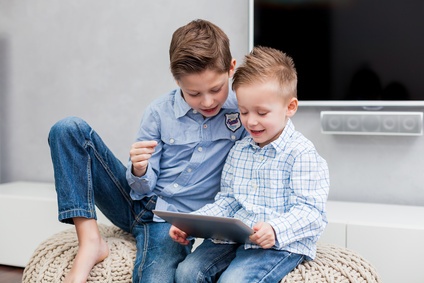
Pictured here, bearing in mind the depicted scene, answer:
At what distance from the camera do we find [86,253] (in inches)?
58.1

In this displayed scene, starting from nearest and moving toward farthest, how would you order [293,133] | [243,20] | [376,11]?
[293,133]
[376,11]
[243,20]

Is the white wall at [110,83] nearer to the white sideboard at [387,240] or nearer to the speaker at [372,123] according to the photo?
the speaker at [372,123]

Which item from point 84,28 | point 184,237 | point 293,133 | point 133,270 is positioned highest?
point 84,28

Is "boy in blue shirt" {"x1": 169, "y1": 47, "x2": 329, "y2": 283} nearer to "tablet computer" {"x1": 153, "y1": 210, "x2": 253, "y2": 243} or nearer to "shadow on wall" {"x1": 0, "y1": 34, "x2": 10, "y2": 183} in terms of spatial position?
"tablet computer" {"x1": 153, "y1": 210, "x2": 253, "y2": 243}

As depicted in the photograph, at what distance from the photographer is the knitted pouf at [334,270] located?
1.38m

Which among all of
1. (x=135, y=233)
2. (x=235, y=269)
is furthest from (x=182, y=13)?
(x=235, y=269)

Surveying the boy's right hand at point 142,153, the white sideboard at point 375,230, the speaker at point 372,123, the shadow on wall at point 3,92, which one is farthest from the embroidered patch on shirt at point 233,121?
the shadow on wall at point 3,92

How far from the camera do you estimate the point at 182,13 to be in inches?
101

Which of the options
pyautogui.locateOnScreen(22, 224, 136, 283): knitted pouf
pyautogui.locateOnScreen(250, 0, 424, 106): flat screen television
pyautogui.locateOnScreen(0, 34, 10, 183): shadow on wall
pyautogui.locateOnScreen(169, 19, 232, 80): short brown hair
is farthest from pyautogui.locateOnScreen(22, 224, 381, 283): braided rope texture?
pyautogui.locateOnScreen(0, 34, 10, 183): shadow on wall

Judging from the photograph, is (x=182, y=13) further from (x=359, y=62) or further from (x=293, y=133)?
Answer: (x=293, y=133)

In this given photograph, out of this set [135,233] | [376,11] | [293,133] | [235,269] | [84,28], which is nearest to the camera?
[235,269]

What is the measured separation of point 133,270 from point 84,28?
159cm

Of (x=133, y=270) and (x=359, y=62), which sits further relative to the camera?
(x=359, y=62)

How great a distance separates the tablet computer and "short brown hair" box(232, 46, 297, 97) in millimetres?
361
